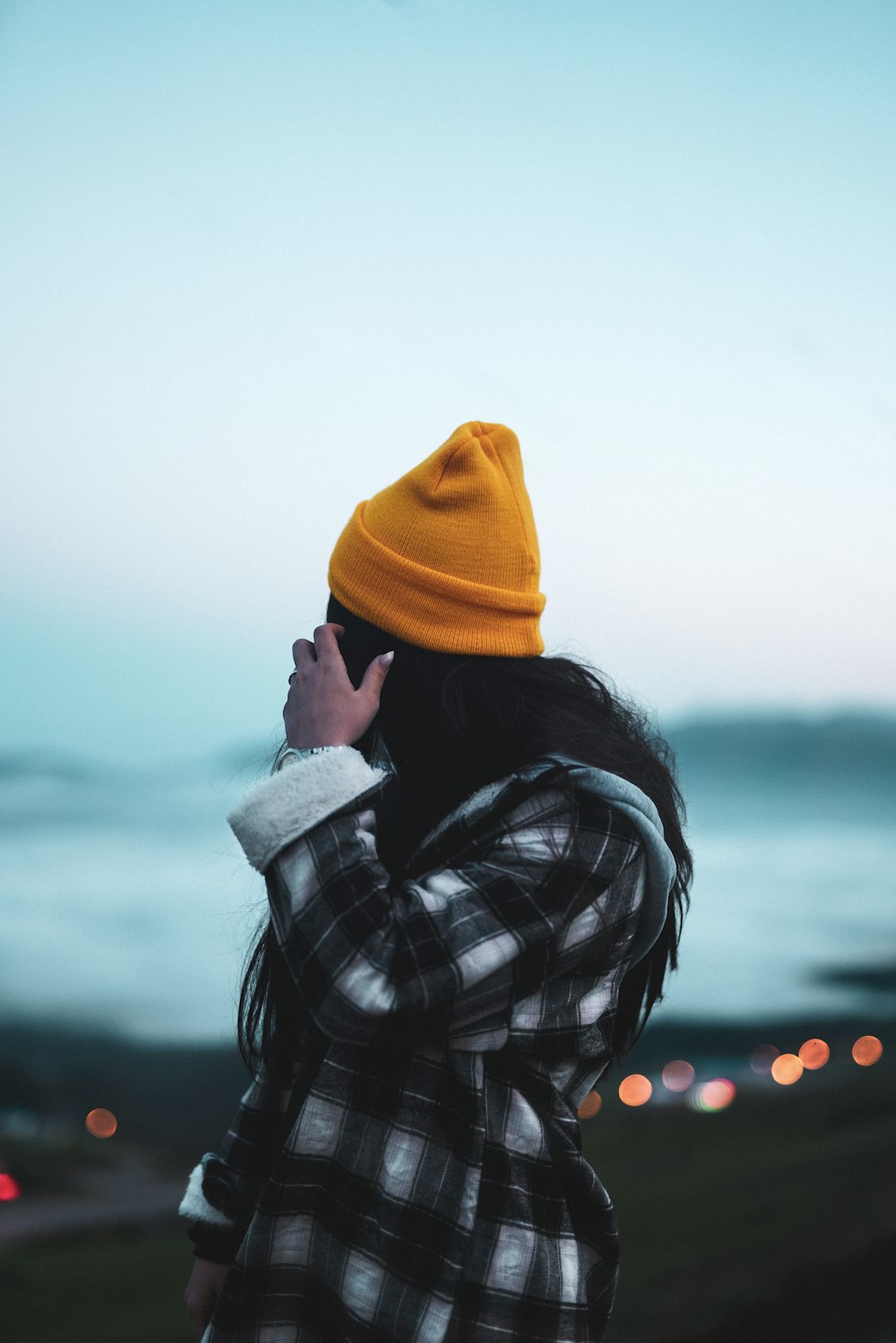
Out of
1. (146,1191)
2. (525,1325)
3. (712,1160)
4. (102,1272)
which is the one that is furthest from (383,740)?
(146,1191)

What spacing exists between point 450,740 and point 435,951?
0.96ft

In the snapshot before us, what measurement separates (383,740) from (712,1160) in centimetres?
588

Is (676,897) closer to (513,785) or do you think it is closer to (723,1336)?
(513,785)

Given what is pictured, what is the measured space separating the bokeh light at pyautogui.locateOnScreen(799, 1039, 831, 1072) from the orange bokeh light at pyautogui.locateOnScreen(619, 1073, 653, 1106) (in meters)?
1.76

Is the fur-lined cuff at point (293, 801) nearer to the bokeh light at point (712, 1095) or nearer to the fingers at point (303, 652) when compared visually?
the fingers at point (303, 652)

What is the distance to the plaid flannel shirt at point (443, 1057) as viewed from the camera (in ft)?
3.63

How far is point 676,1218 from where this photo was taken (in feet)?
15.8

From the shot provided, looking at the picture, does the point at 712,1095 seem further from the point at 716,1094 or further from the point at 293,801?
the point at 293,801

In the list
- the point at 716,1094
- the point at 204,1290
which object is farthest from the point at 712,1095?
the point at 204,1290

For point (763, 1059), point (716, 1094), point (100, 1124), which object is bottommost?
point (100, 1124)

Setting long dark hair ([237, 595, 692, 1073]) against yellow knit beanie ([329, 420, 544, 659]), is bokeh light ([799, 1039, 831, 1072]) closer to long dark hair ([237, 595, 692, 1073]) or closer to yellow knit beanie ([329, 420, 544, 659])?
long dark hair ([237, 595, 692, 1073])

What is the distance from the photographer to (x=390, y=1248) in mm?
1144

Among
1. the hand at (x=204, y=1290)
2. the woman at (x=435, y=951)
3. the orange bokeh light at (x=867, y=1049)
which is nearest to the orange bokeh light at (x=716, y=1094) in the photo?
the orange bokeh light at (x=867, y=1049)

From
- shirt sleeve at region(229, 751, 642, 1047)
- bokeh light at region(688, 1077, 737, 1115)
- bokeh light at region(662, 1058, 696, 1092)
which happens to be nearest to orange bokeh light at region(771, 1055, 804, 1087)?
bokeh light at region(688, 1077, 737, 1115)
